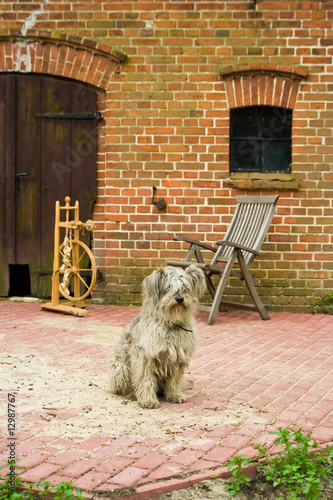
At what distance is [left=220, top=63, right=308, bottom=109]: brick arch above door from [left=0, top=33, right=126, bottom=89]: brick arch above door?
1.45 m

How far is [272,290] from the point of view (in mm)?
8180

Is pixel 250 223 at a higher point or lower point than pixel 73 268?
higher

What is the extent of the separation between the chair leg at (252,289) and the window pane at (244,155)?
1.44 meters

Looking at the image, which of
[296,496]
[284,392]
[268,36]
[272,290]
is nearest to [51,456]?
[296,496]

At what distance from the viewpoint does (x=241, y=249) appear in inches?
290

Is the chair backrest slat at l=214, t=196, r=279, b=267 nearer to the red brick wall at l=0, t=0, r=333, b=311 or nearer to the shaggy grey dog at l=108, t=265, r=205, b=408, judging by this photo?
the red brick wall at l=0, t=0, r=333, b=311

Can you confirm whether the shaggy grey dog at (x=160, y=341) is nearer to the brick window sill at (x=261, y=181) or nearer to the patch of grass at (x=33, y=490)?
the patch of grass at (x=33, y=490)

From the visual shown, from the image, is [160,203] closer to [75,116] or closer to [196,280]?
[75,116]

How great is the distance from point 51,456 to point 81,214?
208 inches

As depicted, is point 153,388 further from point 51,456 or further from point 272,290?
point 272,290

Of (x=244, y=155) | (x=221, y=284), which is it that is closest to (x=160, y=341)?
(x=221, y=284)

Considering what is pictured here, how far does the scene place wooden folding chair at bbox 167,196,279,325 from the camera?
24.0 feet

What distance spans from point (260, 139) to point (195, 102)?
94 cm

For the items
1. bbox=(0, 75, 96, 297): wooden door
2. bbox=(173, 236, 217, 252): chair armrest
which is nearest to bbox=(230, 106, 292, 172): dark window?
bbox=(173, 236, 217, 252): chair armrest
